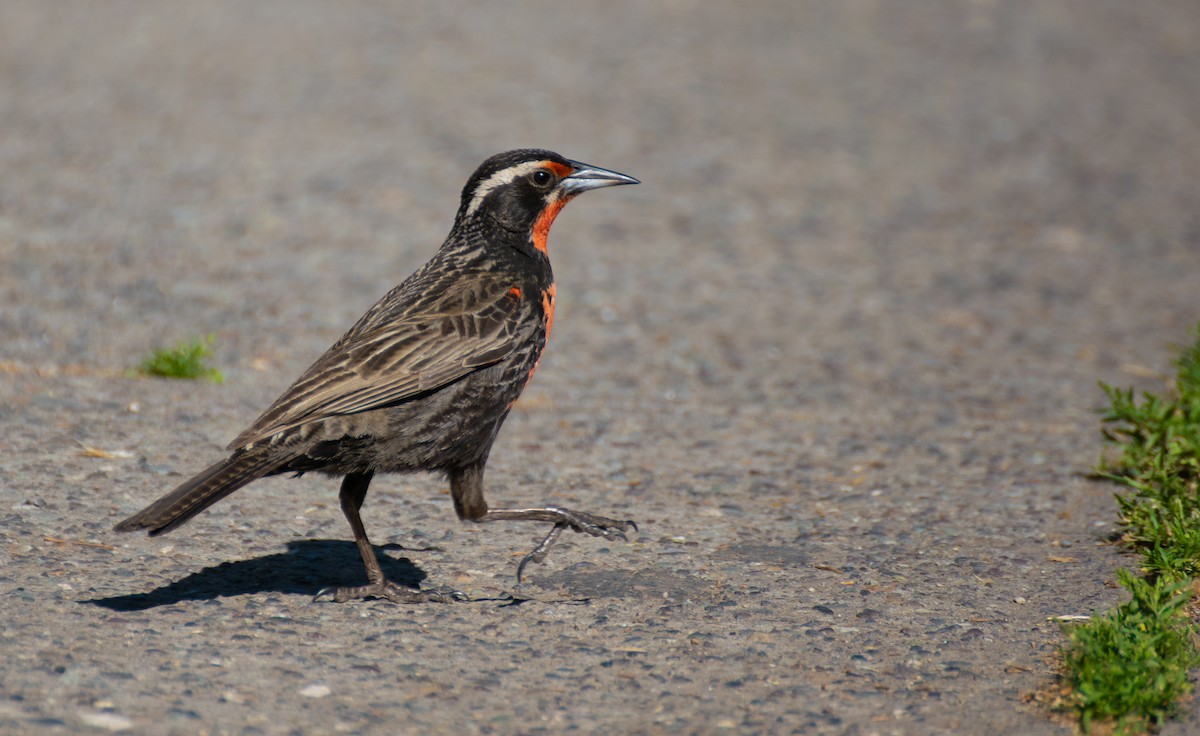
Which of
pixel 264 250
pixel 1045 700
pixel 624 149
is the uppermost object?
pixel 624 149

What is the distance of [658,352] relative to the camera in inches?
388

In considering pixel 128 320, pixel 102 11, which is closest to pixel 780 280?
pixel 128 320

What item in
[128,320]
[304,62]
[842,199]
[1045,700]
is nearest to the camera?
[1045,700]

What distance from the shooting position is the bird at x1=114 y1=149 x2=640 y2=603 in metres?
5.33

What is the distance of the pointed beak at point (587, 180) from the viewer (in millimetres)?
6609

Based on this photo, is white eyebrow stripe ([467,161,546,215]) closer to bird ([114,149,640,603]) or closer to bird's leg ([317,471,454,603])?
bird ([114,149,640,603])

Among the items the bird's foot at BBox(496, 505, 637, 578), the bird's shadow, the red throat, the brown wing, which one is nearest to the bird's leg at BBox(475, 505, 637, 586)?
the bird's foot at BBox(496, 505, 637, 578)

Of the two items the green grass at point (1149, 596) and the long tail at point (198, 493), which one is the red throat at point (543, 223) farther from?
the green grass at point (1149, 596)

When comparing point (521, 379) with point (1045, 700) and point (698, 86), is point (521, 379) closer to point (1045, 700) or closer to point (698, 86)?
point (1045, 700)

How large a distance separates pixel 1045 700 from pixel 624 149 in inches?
381

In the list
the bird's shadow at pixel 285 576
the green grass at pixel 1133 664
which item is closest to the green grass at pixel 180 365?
the bird's shadow at pixel 285 576

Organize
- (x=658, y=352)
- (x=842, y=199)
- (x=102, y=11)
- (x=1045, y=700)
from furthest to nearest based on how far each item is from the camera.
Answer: (x=102, y=11) → (x=842, y=199) → (x=658, y=352) → (x=1045, y=700)

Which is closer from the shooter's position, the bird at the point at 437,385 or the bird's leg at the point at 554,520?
the bird at the point at 437,385

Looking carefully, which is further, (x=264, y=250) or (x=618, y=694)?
(x=264, y=250)
